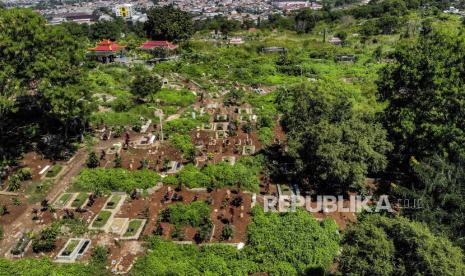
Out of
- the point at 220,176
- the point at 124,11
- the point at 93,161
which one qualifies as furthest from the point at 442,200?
the point at 124,11

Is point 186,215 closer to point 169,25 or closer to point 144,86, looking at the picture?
point 144,86

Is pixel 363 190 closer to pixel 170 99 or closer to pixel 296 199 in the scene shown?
pixel 296 199

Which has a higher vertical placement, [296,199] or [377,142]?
[377,142]

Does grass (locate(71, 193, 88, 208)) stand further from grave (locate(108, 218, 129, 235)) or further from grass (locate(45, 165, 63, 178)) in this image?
grass (locate(45, 165, 63, 178))

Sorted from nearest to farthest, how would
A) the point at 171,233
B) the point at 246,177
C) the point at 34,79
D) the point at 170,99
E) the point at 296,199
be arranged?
the point at 171,233 → the point at 296,199 → the point at 246,177 → the point at 34,79 → the point at 170,99

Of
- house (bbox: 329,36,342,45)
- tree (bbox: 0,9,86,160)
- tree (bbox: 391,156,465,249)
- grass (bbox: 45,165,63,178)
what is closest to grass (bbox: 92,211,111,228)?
grass (bbox: 45,165,63,178)

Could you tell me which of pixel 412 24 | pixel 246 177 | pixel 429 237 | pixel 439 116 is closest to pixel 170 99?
pixel 246 177

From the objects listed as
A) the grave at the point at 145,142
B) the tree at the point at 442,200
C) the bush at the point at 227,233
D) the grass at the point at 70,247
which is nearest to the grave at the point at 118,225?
the grass at the point at 70,247

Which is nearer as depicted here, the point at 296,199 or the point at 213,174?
the point at 296,199

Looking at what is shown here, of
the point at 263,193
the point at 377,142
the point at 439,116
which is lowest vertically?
the point at 263,193
